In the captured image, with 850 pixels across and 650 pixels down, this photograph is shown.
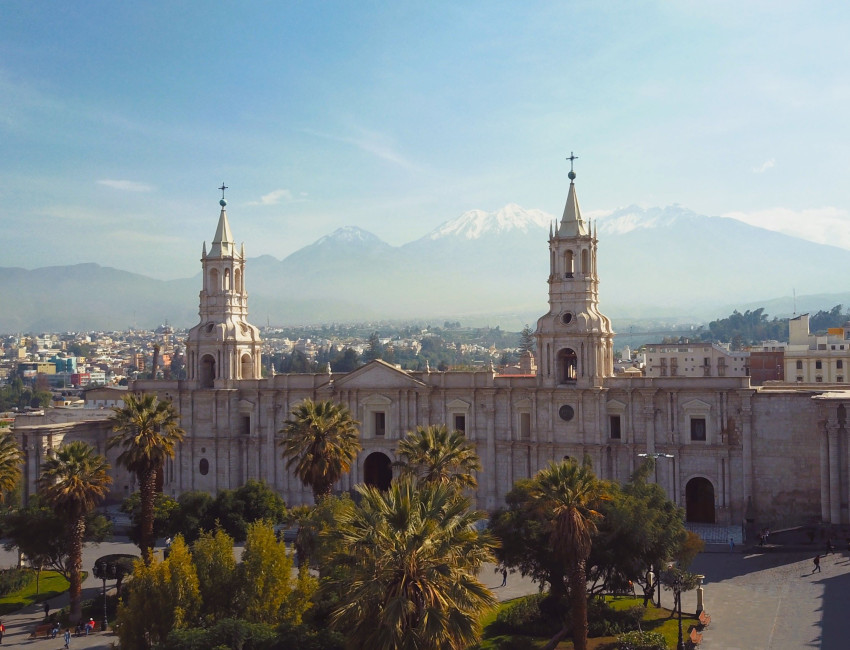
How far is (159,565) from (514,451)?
26.5 m

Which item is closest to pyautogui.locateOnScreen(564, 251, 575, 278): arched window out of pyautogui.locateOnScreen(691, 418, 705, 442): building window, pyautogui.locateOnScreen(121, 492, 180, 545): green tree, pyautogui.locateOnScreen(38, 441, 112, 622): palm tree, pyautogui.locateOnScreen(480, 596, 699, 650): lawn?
pyautogui.locateOnScreen(691, 418, 705, 442): building window

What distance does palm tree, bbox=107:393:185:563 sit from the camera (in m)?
36.8

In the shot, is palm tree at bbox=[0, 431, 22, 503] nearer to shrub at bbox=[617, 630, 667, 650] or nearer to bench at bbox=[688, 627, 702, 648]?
shrub at bbox=[617, 630, 667, 650]

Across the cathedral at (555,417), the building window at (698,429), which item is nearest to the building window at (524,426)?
the cathedral at (555,417)

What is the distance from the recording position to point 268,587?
90.7ft

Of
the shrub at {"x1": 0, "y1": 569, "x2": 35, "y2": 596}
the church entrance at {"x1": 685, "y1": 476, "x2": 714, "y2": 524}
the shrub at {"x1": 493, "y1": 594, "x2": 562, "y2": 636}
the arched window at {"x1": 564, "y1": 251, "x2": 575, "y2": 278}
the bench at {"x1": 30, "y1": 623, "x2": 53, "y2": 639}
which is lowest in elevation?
the bench at {"x1": 30, "y1": 623, "x2": 53, "y2": 639}

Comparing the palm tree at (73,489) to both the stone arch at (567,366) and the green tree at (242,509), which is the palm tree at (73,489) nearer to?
the green tree at (242,509)

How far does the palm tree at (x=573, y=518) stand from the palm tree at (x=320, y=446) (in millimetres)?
10898

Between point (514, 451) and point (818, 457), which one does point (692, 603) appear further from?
point (514, 451)

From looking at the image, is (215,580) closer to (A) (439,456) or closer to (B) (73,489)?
(A) (439,456)

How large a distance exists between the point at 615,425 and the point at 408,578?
3135 cm

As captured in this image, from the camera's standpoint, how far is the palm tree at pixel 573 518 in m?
25.6

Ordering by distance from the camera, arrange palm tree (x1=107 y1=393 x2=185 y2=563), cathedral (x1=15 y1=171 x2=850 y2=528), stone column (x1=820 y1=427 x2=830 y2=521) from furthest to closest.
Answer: cathedral (x1=15 y1=171 x2=850 y2=528), stone column (x1=820 y1=427 x2=830 y2=521), palm tree (x1=107 y1=393 x2=185 y2=563)

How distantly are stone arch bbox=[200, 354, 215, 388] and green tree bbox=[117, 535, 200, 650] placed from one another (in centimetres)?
3204
